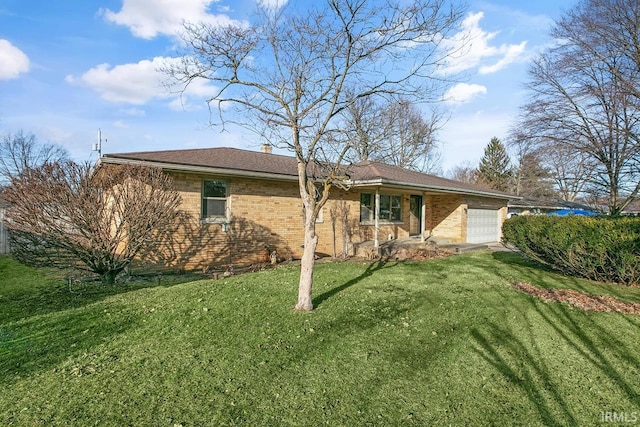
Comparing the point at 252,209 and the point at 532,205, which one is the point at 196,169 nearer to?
the point at 252,209

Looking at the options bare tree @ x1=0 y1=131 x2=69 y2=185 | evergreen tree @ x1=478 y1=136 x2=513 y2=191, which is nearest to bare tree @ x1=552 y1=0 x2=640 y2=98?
evergreen tree @ x1=478 y1=136 x2=513 y2=191

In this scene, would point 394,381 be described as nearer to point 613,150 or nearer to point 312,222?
point 312,222

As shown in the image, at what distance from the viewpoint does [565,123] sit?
15820 millimetres

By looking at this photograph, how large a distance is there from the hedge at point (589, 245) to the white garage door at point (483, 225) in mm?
8059

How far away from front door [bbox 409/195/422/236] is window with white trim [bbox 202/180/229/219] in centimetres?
960

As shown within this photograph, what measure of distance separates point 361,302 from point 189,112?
5019 mm

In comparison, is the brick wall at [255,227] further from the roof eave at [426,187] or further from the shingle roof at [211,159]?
the roof eave at [426,187]

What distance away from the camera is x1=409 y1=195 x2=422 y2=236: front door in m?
17.0

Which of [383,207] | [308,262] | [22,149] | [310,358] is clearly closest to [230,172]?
[308,262]

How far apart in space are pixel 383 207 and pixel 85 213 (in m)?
11.3

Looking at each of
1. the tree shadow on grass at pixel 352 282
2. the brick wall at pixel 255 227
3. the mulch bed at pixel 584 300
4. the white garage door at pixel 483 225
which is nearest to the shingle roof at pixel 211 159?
the brick wall at pixel 255 227

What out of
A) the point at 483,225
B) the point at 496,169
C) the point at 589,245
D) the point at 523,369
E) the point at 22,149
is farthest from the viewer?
the point at 496,169

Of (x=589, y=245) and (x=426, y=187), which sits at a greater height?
(x=426, y=187)

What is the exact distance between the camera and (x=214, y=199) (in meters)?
10.3
